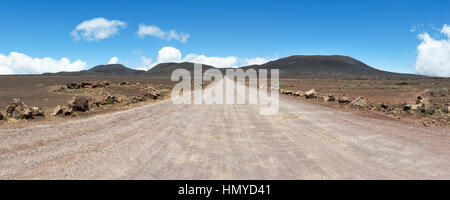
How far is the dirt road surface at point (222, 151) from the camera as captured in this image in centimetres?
474

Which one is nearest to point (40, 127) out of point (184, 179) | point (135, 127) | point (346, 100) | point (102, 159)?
point (135, 127)

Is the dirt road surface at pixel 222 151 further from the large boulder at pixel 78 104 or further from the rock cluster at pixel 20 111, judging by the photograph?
the large boulder at pixel 78 104

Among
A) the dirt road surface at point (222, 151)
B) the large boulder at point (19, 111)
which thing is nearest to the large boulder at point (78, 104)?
the large boulder at point (19, 111)

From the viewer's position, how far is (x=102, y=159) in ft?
18.0

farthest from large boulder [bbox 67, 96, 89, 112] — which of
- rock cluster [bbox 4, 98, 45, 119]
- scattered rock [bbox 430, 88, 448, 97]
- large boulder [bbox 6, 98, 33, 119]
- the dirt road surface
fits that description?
scattered rock [bbox 430, 88, 448, 97]

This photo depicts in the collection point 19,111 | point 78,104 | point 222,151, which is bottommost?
point 222,151

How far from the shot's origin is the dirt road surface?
474 centimetres

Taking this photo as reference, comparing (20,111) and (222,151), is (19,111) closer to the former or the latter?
(20,111)

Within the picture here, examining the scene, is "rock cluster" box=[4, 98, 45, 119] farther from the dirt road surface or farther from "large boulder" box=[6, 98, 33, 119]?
the dirt road surface

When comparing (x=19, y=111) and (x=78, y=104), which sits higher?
(x=78, y=104)

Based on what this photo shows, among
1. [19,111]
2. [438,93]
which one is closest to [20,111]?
[19,111]

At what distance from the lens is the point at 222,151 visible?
246 inches
